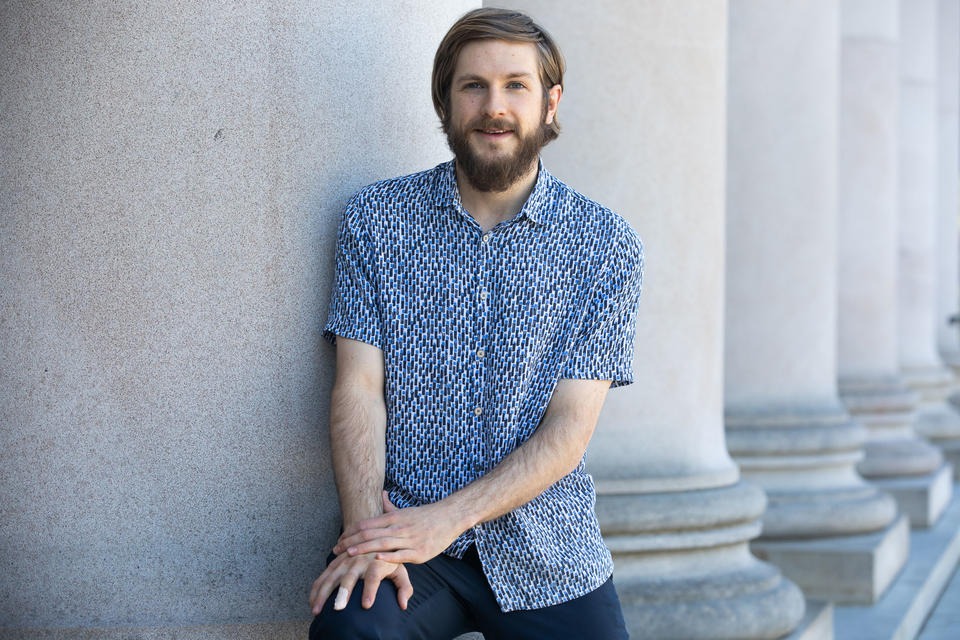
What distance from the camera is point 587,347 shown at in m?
7.04

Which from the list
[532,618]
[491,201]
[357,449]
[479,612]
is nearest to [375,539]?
[357,449]

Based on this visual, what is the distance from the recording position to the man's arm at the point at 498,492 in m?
6.39

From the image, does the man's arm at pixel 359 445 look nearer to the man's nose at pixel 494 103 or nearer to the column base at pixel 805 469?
the man's nose at pixel 494 103

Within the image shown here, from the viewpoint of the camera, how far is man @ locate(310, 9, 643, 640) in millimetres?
6801

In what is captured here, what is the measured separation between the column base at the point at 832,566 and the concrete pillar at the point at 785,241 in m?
0.87

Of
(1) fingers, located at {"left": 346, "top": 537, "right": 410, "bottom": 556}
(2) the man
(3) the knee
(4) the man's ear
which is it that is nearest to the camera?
(3) the knee

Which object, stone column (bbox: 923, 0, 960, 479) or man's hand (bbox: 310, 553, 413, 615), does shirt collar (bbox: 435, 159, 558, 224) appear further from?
stone column (bbox: 923, 0, 960, 479)

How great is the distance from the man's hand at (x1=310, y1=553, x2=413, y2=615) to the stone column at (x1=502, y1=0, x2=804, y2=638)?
15.6ft

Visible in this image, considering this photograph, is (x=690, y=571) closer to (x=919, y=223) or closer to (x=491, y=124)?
(x=491, y=124)

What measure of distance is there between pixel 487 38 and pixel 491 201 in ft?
2.84

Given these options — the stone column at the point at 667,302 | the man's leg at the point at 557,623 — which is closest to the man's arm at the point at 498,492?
the man's leg at the point at 557,623

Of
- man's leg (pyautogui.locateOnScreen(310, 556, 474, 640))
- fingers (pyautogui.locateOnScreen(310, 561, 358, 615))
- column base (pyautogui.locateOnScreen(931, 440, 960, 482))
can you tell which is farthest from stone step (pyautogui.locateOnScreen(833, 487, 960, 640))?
fingers (pyautogui.locateOnScreen(310, 561, 358, 615))

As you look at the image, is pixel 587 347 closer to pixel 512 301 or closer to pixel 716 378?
pixel 512 301

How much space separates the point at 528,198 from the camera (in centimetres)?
715
